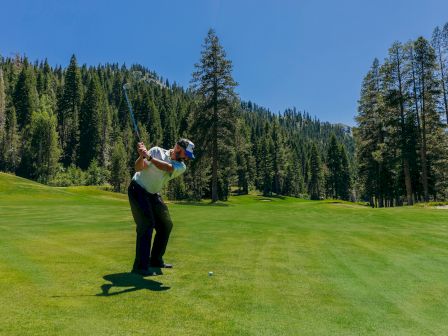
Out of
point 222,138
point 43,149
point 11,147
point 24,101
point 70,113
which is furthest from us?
point 70,113

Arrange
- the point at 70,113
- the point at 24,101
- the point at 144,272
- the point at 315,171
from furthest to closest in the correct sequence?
1. the point at 315,171
2. the point at 70,113
3. the point at 24,101
4. the point at 144,272

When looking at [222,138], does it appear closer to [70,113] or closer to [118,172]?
[118,172]

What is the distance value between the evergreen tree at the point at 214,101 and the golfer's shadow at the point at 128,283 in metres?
36.3

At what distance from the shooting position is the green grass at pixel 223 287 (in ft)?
15.9

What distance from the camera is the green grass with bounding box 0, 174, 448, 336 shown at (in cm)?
484

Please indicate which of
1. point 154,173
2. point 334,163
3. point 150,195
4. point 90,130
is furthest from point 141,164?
point 90,130

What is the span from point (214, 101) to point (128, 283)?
38680 mm

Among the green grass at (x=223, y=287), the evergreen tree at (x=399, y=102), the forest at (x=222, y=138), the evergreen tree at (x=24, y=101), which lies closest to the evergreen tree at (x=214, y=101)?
the forest at (x=222, y=138)

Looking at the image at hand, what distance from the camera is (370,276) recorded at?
7.73m

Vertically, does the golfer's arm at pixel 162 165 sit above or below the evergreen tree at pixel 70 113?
below

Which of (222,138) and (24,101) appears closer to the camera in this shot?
(222,138)

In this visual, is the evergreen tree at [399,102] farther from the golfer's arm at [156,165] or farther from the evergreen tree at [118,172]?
the evergreen tree at [118,172]

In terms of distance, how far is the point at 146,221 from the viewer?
302 inches

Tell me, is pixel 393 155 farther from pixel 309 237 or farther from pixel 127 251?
pixel 127 251
